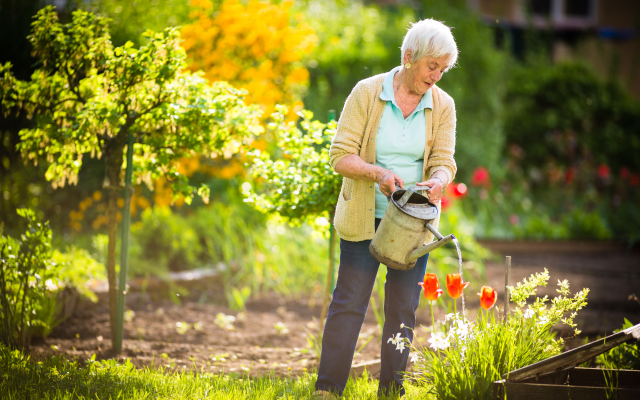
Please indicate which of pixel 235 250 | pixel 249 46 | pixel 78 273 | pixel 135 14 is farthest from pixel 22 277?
pixel 249 46

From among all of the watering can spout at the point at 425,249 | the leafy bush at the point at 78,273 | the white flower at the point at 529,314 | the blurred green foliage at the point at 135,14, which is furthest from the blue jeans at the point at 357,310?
the blurred green foliage at the point at 135,14

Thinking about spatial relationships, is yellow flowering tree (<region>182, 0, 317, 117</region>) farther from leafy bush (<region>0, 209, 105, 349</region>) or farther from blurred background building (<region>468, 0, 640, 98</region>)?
blurred background building (<region>468, 0, 640, 98</region>)

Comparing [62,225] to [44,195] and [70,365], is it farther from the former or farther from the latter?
[70,365]

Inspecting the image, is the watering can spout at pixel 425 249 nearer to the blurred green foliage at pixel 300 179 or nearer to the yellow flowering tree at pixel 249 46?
the blurred green foliage at pixel 300 179

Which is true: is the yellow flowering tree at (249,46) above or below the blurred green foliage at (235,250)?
above

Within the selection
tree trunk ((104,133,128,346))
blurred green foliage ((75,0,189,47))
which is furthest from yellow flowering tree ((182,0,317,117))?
tree trunk ((104,133,128,346))

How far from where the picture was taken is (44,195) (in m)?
5.33

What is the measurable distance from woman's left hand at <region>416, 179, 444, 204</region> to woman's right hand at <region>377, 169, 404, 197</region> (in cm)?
9

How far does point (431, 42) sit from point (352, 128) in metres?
0.46

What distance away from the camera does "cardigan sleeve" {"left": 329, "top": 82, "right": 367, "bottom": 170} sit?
7.73 feet

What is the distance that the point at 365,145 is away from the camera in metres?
2.38

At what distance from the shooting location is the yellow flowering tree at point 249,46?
198 inches

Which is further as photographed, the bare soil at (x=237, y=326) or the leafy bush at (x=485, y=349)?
the bare soil at (x=237, y=326)

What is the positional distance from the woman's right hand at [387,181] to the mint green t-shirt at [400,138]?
0.47ft
